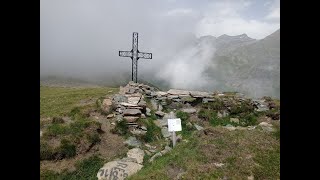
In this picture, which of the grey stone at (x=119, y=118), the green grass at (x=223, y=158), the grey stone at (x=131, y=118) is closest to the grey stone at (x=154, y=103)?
the grey stone at (x=131, y=118)

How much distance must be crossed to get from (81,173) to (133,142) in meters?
5.30

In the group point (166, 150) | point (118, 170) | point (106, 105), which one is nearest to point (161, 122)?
A: point (106, 105)

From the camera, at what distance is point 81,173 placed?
16.3m

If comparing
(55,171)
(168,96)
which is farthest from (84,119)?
Answer: (168,96)

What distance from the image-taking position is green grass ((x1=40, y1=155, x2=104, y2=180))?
625 inches

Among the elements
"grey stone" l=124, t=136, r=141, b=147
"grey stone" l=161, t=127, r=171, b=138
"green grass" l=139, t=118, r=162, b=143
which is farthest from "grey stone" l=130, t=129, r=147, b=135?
"grey stone" l=161, t=127, r=171, b=138

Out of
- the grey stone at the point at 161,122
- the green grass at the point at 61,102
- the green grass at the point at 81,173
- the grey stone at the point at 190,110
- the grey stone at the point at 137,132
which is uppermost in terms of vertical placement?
the green grass at the point at 61,102

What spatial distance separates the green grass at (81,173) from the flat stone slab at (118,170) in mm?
377

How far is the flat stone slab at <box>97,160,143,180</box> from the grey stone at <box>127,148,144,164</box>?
0.85 metres

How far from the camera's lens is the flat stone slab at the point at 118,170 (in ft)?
51.5

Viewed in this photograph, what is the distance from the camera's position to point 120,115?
81.1 ft

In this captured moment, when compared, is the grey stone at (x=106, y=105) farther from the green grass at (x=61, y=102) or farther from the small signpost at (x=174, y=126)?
the small signpost at (x=174, y=126)

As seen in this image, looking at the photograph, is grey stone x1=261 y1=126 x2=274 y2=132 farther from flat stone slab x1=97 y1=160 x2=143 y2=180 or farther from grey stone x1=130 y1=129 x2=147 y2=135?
flat stone slab x1=97 y1=160 x2=143 y2=180
